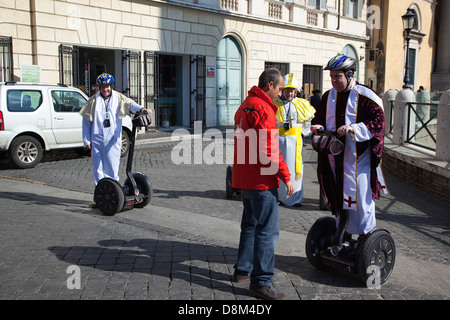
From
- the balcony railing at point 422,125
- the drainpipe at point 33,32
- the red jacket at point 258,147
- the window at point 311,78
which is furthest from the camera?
the window at point 311,78

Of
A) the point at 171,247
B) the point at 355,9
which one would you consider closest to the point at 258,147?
the point at 171,247

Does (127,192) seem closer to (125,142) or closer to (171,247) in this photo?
(171,247)

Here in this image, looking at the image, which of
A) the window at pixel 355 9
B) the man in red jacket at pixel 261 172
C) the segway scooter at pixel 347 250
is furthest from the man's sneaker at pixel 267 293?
the window at pixel 355 9

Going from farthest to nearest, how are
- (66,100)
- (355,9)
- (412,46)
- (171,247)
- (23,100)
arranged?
(412,46)
(355,9)
(66,100)
(23,100)
(171,247)

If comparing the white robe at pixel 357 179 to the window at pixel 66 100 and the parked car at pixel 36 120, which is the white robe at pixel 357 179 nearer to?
the parked car at pixel 36 120

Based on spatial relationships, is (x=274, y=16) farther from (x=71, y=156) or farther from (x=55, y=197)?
(x=55, y=197)

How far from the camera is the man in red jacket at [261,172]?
12.8 ft

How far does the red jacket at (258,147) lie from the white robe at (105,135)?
128 inches

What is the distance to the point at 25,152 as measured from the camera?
418 inches

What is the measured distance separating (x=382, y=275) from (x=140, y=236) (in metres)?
2.72

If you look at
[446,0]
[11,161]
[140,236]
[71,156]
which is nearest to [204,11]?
[71,156]

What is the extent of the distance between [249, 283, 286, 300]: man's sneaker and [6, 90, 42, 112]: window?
8412 mm

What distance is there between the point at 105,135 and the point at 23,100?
15.9ft

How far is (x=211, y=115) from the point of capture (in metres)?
20.5
